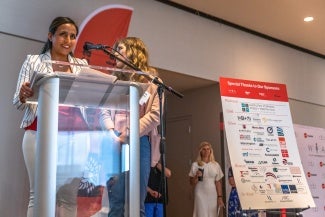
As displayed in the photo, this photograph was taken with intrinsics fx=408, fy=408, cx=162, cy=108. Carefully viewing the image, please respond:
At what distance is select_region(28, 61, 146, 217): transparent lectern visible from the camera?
1366 mm

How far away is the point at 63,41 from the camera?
2.32m

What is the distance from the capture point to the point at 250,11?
4934 mm

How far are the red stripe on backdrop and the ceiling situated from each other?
2.63ft

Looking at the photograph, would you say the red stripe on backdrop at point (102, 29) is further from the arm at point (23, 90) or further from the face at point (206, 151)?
the face at point (206, 151)

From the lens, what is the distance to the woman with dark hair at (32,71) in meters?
1.57

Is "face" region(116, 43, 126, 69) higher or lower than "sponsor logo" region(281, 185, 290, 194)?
higher

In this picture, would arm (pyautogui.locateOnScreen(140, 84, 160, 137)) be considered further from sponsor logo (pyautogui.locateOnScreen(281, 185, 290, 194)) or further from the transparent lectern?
sponsor logo (pyautogui.locateOnScreen(281, 185, 290, 194))

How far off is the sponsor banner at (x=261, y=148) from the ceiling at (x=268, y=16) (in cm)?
131

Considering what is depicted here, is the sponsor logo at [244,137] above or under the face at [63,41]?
under

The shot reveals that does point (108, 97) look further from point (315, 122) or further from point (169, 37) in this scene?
point (315, 122)

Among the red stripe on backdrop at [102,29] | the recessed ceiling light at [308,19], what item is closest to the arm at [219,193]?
the red stripe on backdrop at [102,29]

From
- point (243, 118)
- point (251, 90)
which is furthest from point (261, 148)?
point (251, 90)

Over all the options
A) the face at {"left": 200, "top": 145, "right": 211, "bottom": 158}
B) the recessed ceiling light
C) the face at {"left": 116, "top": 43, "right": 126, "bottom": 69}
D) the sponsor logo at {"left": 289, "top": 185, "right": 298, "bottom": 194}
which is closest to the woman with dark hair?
the face at {"left": 116, "top": 43, "right": 126, "bottom": 69}

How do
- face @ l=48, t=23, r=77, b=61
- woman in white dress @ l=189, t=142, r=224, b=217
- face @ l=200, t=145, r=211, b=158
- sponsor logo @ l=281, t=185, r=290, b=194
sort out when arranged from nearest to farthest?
face @ l=48, t=23, r=77, b=61 < sponsor logo @ l=281, t=185, r=290, b=194 < woman in white dress @ l=189, t=142, r=224, b=217 < face @ l=200, t=145, r=211, b=158
